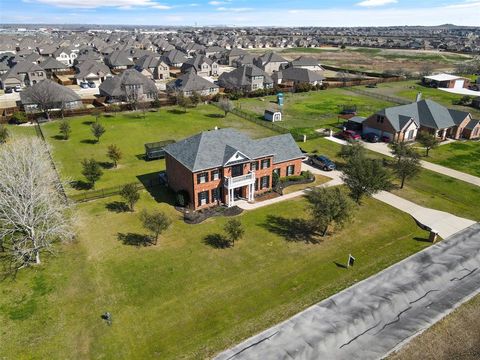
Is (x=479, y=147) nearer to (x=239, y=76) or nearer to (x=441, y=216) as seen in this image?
(x=441, y=216)

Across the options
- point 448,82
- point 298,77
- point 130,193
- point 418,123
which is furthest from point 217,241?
point 448,82

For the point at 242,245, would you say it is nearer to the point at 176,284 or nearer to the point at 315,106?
the point at 176,284

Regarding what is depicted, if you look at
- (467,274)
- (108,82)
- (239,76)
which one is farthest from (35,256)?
(239,76)

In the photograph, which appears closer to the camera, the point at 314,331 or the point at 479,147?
the point at 314,331

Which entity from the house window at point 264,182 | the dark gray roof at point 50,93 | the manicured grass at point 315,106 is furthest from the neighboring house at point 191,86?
the house window at point 264,182

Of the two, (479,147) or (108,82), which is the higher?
(108,82)

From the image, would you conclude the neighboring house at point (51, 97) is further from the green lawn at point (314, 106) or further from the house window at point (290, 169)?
the house window at point (290, 169)
